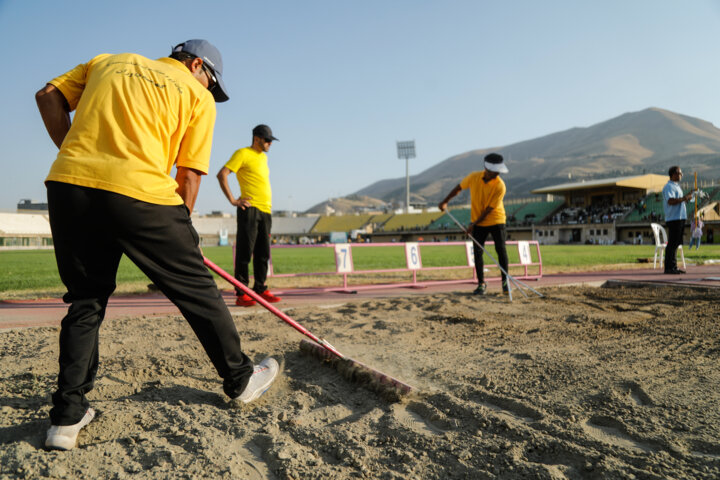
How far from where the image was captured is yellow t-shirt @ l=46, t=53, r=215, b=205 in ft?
6.17

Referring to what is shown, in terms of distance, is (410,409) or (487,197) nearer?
(410,409)

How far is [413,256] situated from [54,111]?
7.46m

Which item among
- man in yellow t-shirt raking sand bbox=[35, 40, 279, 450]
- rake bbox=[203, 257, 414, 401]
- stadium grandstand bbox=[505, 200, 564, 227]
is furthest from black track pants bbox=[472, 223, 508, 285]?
stadium grandstand bbox=[505, 200, 564, 227]

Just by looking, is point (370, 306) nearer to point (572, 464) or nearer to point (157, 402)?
point (157, 402)

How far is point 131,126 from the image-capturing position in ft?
6.40

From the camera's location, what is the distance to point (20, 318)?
17.0ft

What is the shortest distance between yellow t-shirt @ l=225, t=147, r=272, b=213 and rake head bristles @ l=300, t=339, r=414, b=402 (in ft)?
9.62

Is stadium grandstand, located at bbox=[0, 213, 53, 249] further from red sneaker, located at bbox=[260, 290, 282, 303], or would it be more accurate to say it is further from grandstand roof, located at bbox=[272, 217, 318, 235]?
red sneaker, located at bbox=[260, 290, 282, 303]

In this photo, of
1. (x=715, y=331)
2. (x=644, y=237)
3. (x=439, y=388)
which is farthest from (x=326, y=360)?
(x=644, y=237)

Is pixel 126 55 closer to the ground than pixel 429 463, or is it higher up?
higher up

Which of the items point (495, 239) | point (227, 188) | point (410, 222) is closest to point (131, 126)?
point (227, 188)

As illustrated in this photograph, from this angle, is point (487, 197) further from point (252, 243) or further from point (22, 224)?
point (22, 224)

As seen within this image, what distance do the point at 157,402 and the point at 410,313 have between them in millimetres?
3099

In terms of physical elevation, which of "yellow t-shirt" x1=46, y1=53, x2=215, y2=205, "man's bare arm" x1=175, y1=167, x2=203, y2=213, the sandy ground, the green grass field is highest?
"yellow t-shirt" x1=46, y1=53, x2=215, y2=205
